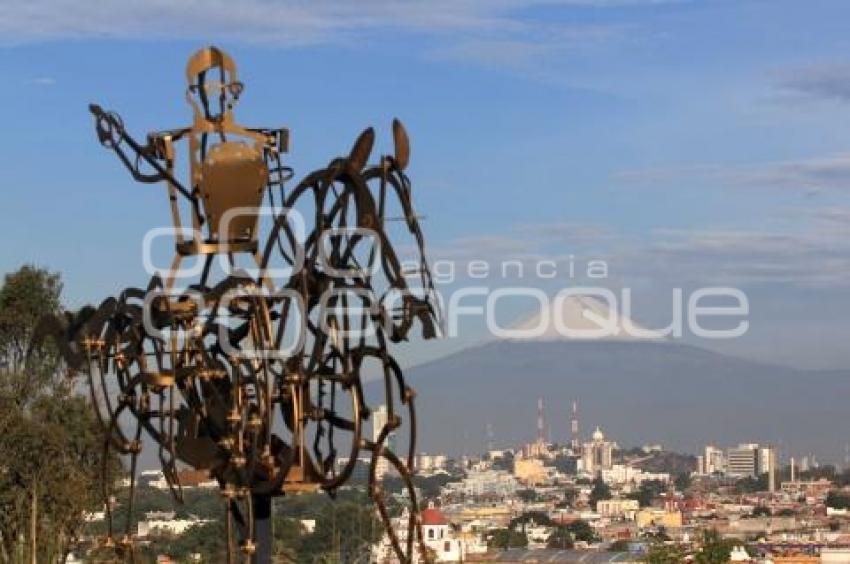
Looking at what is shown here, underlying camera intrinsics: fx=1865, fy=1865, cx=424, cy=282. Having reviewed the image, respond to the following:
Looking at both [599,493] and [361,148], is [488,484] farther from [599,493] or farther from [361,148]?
[361,148]

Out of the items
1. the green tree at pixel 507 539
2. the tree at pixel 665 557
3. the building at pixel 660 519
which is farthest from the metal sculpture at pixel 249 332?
the building at pixel 660 519

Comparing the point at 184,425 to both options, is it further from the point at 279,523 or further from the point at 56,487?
the point at 56,487

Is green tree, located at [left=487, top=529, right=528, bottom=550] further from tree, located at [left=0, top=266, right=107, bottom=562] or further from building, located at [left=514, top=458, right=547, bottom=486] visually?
building, located at [left=514, top=458, right=547, bottom=486]

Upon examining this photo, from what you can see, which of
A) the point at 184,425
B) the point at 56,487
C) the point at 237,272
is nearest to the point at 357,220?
the point at 237,272

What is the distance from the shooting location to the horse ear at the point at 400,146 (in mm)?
6793

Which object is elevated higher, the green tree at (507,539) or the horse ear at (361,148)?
the horse ear at (361,148)

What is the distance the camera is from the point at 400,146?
6.81m

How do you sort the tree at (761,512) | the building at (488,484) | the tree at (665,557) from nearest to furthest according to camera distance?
the tree at (665,557) → the tree at (761,512) → the building at (488,484)

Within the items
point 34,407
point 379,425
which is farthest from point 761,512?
point 379,425

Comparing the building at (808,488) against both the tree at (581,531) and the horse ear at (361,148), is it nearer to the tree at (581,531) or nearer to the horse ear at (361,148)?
the tree at (581,531)

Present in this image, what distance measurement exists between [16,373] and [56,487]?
5.94 feet

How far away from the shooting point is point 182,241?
710 cm

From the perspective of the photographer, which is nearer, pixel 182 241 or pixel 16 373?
pixel 182 241

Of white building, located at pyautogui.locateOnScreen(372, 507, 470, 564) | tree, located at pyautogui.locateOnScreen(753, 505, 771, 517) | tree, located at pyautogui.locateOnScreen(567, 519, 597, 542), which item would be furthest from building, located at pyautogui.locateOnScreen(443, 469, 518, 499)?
white building, located at pyautogui.locateOnScreen(372, 507, 470, 564)
